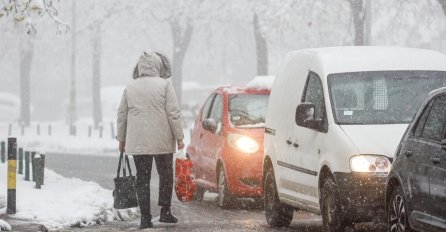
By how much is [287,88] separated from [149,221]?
82.9 inches

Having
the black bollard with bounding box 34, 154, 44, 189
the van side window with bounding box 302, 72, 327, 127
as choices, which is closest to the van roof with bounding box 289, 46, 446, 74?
the van side window with bounding box 302, 72, 327, 127

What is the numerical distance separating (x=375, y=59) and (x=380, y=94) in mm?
575

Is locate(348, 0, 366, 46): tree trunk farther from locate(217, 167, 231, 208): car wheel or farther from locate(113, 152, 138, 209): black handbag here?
locate(113, 152, 138, 209): black handbag

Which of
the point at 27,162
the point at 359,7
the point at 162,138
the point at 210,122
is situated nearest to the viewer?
the point at 162,138

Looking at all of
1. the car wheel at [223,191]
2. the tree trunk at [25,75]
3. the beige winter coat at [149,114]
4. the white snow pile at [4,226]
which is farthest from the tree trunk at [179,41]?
the white snow pile at [4,226]

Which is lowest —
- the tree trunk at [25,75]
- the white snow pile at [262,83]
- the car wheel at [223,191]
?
the car wheel at [223,191]

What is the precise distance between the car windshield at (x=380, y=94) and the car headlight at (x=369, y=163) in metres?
0.70

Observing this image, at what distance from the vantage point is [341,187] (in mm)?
10078

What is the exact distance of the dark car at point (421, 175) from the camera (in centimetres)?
835

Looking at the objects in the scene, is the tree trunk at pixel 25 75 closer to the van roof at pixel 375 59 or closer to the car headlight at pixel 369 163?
the van roof at pixel 375 59

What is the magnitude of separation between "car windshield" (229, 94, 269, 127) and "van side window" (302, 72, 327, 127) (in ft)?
10.6

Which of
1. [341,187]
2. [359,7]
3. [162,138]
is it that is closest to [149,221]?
[162,138]

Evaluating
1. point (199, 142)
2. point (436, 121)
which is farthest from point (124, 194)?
point (436, 121)

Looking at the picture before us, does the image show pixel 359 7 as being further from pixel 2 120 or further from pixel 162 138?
pixel 2 120
